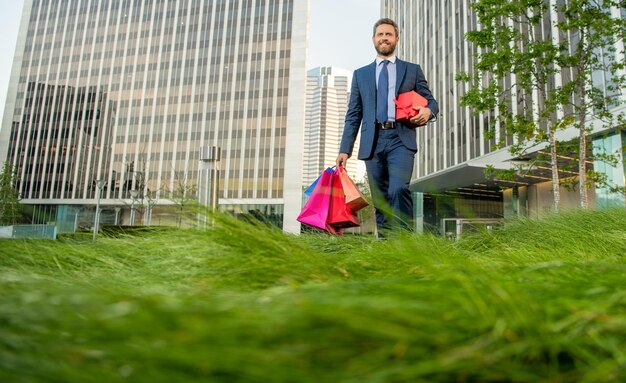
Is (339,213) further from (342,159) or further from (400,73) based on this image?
(400,73)

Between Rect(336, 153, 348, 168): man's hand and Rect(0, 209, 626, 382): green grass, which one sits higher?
Rect(336, 153, 348, 168): man's hand

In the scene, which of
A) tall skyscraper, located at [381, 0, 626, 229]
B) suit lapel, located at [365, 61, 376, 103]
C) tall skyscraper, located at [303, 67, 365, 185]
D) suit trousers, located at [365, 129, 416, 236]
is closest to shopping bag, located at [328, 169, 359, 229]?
suit trousers, located at [365, 129, 416, 236]

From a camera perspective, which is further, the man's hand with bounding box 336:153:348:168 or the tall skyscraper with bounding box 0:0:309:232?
the tall skyscraper with bounding box 0:0:309:232

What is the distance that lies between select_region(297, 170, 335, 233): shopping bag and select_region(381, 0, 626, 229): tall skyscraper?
52.6 ft

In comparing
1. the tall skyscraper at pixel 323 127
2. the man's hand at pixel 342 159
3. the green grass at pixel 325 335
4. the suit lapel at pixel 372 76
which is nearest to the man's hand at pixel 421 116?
the suit lapel at pixel 372 76

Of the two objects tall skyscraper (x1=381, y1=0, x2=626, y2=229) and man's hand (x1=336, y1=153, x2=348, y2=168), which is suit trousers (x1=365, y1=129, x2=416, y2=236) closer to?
man's hand (x1=336, y1=153, x2=348, y2=168)

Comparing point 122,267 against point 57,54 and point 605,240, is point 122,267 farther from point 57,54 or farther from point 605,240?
point 57,54

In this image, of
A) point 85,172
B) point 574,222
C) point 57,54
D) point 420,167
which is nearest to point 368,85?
point 574,222

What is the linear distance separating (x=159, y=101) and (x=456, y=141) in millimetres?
47297

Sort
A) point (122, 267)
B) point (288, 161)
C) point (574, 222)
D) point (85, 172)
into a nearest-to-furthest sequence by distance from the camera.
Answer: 1. point (122, 267)
2. point (574, 222)
3. point (288, 161)
4. point (85, 172)

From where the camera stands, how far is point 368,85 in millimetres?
Answer: 4398

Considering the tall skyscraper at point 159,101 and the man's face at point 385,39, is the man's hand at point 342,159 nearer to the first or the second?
the man's face at point 385,39

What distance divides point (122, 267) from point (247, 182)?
59.3 metres

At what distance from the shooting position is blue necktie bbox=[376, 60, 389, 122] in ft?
13.9
